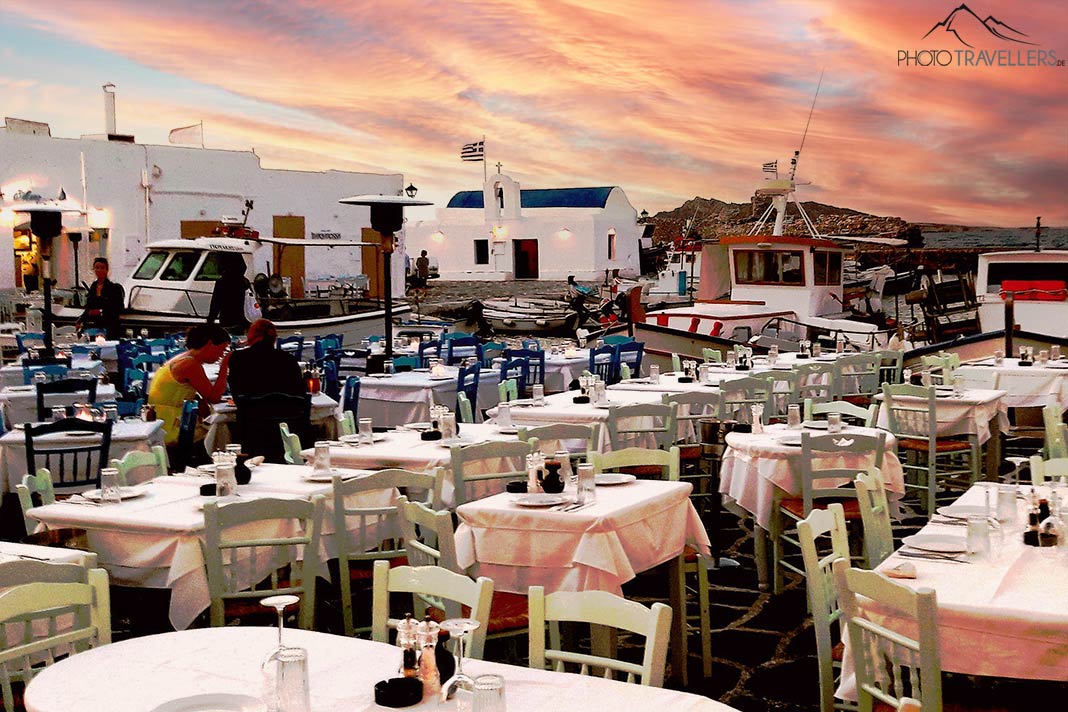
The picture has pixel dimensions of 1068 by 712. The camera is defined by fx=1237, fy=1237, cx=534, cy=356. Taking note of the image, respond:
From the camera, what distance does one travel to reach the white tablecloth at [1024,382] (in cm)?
1192

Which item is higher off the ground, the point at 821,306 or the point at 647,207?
the point at 647,207

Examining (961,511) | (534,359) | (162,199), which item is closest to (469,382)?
(534,359)

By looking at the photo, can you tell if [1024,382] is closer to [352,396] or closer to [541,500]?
[352,396]

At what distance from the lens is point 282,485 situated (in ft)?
19.7

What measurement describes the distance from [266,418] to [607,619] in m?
5.75

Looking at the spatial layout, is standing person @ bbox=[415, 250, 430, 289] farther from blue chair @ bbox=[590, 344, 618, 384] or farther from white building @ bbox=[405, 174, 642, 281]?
blue chair @ bbox=[590, 344, 618, 384]

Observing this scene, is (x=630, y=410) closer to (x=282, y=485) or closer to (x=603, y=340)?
(x=282, y=485)

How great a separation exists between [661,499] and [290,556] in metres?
1.66

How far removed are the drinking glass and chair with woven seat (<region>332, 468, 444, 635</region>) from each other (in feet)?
3.14

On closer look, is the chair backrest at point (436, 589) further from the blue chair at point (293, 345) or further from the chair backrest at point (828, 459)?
the blue chair at point (293, 345)

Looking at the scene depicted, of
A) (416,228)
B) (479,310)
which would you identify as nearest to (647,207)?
(416,228)

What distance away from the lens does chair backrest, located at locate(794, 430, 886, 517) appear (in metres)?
6.61

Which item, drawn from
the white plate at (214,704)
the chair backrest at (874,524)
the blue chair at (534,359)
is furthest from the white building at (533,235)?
the white plate at (214,704)

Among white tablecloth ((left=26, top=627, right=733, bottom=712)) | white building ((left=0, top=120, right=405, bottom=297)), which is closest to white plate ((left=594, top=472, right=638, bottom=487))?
white tablecloth ((left=26, top=627, right=733, bottom=712))
